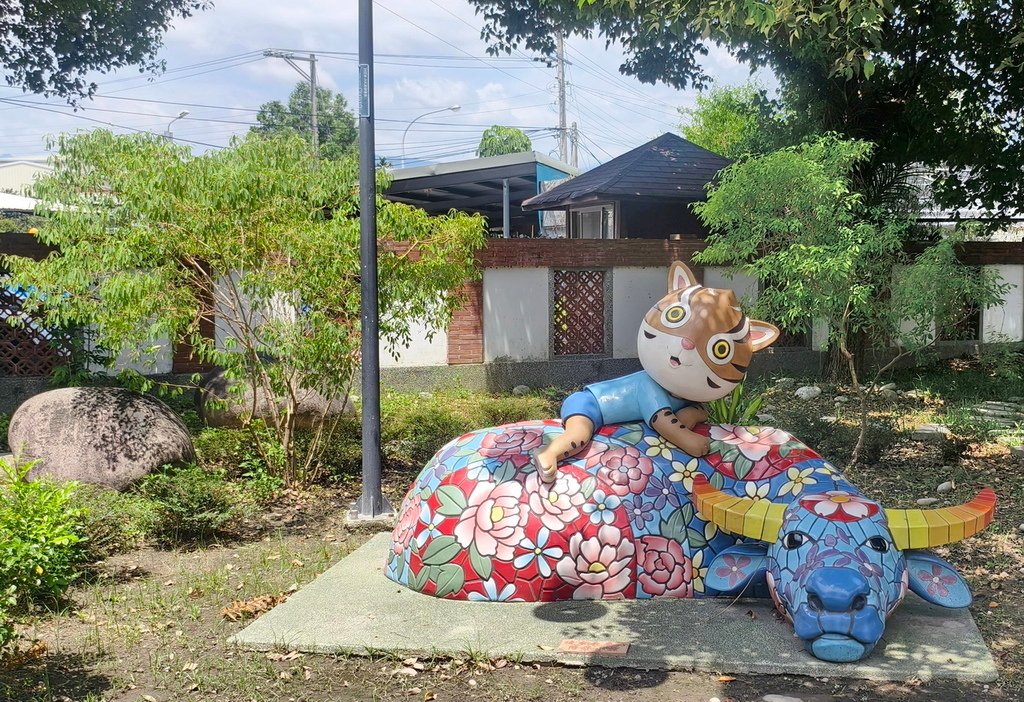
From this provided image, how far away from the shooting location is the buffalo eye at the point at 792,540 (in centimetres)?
499

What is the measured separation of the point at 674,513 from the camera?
18.5 ft

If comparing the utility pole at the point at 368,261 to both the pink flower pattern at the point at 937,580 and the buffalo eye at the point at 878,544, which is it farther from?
the pink flower pattern at the point at 937,580

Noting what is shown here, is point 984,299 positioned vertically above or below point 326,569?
above

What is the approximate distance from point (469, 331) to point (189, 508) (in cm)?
745

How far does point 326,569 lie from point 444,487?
53.9 inches

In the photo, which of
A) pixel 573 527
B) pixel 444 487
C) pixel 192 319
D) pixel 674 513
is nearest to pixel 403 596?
pixel 444 487

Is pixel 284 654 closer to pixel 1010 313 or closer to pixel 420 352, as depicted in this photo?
pixel 420 352

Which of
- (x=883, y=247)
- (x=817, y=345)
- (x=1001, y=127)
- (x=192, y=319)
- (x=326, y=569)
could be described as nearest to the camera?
Answer: (x=326, y=569)

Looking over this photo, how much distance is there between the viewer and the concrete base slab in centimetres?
475

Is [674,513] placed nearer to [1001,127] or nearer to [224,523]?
[224,523]

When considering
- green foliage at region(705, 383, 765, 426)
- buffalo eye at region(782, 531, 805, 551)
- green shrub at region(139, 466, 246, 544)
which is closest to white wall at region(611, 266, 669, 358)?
green foliage at region(705, 383, 765, 426)

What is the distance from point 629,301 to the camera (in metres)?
15.2

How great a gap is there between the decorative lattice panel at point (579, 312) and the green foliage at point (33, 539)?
9.77 m

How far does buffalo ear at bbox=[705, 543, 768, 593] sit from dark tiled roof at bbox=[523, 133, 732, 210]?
12246mm
